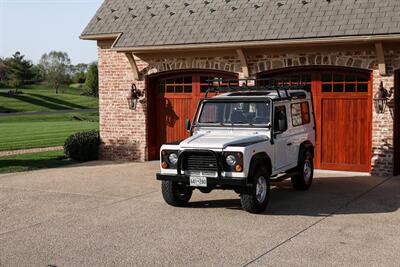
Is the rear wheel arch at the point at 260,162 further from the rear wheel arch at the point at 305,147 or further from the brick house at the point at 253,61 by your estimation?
the brick house at the point at 253,61

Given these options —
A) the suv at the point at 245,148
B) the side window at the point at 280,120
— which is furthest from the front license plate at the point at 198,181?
the side window at the point at 280,120

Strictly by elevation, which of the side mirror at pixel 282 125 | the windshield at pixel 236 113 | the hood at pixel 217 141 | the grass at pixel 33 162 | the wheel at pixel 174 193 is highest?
the windshield at pixel 236 113

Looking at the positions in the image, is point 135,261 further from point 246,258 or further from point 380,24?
point 380,24

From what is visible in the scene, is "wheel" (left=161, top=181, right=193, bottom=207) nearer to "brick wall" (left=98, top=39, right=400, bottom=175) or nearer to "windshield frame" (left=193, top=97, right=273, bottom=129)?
"windshield frame" (left=193, top=97, right=273, bottom=129)

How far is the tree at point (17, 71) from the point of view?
76.8 meters

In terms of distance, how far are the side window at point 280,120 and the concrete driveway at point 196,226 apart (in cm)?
140

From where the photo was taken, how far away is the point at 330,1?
14289mm

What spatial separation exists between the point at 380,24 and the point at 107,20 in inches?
323

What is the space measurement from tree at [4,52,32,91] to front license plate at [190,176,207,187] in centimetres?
7085

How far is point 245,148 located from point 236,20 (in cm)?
658

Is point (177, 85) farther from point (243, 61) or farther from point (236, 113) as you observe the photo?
point (236, 113)

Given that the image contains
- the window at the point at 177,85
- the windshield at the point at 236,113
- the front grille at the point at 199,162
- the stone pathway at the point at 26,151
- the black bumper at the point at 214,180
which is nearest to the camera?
the black bumper at the point at 214,180

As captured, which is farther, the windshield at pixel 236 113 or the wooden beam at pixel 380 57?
the wooden beam at pixel 380 57

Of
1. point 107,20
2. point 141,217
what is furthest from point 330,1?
point 141,217
